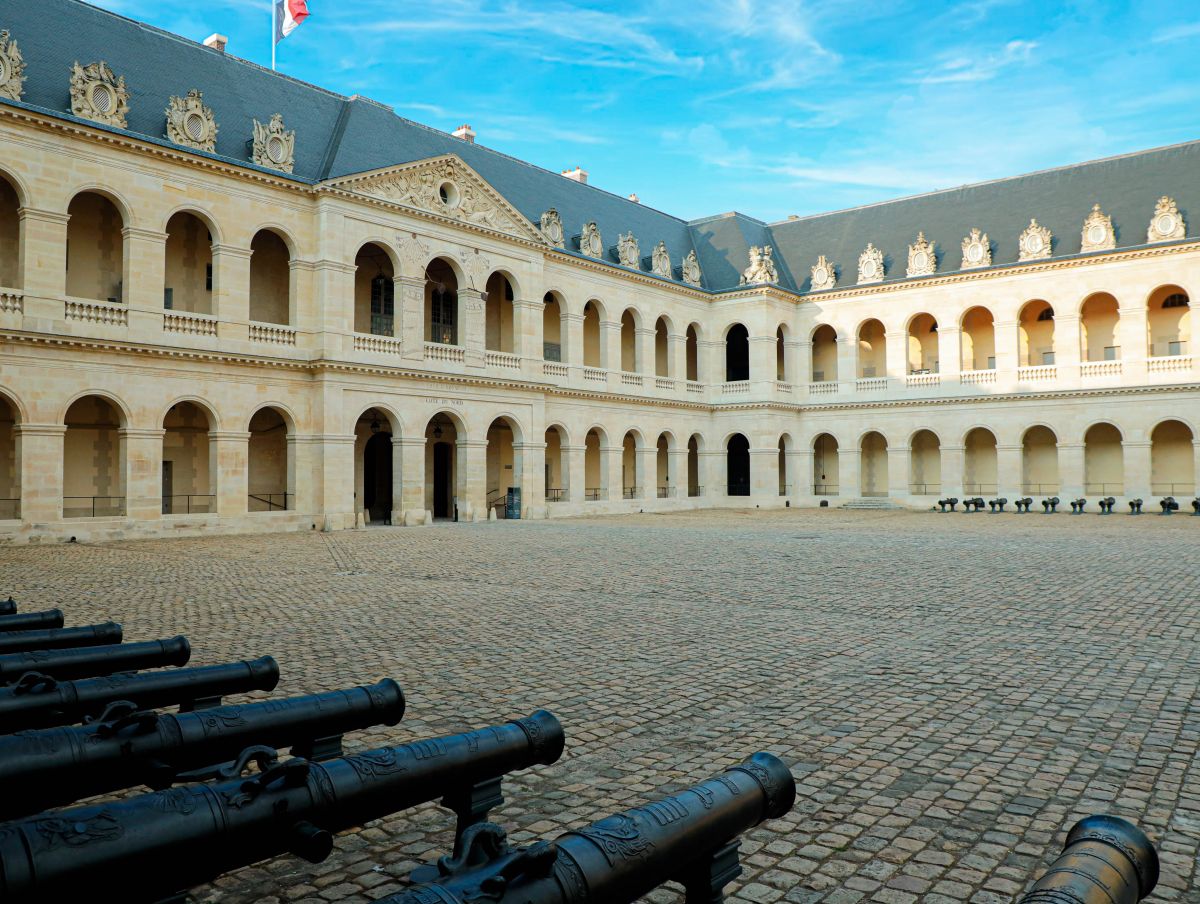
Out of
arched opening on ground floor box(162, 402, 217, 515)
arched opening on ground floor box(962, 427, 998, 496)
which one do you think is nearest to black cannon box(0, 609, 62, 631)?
arched opening on ground floor box(162, 402, 217, 515)

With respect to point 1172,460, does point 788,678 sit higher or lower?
lower

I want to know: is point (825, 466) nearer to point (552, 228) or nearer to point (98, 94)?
point (552, 228)

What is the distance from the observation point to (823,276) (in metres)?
44.2

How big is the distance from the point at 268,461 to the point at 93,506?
6.07 metres

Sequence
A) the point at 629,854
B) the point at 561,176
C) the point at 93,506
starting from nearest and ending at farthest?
the point at 629,854 < the point at 93,506 < the point at 561,176

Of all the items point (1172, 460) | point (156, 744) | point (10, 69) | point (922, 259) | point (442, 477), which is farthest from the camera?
point (922, 259)

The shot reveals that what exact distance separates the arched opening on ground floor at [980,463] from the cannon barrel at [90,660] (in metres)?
40.8

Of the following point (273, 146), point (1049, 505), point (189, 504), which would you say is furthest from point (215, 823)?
point (1049, 505)

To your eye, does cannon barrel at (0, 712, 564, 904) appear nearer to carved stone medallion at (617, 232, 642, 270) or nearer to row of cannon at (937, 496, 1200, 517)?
row of cannon at (937, 496, 1200, 517)

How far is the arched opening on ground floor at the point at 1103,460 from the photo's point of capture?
127ft

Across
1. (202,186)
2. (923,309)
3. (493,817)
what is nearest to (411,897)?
(493,817)

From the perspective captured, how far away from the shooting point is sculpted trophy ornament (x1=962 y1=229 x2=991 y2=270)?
131 feet

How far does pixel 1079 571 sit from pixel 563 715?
1228cm

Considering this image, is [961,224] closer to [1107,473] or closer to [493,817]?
[1107,473]
